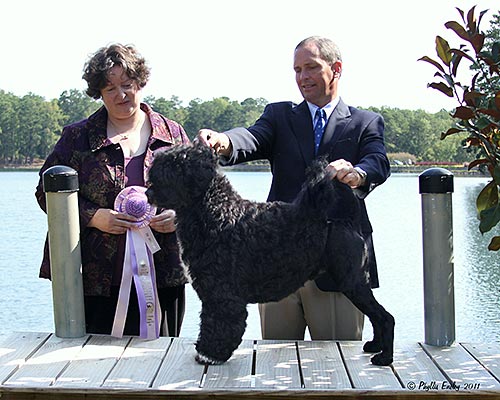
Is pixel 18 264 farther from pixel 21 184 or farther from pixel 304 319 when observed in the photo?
pixel 21 184

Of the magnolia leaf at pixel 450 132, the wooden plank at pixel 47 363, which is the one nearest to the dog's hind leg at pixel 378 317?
the magnolia leaf at pixel 450 132

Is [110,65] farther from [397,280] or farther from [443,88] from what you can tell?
[397,280]

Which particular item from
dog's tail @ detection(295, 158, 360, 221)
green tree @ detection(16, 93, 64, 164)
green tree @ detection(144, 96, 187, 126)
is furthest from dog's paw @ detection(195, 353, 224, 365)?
green tree @ detection(16, 93, 64, 164)

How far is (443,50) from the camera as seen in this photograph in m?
2.52

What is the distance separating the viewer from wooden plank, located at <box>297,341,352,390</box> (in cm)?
243

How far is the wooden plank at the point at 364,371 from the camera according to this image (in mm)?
2404

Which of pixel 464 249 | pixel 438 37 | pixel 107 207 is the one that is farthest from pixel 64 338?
pixel 464 249

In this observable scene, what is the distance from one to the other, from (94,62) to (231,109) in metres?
4.52

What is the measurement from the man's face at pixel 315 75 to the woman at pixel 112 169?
0.59 m

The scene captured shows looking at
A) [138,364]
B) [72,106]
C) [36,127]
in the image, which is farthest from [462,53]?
[36,127]

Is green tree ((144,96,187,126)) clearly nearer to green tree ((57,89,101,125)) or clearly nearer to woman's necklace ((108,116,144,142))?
green tree ((57,89,101,125))

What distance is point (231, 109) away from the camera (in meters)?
7.45

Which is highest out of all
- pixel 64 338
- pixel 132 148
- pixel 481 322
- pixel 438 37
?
pixel 438 37

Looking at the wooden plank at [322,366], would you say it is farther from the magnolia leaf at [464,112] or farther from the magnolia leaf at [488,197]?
the magnolia leaf at [464,112]
